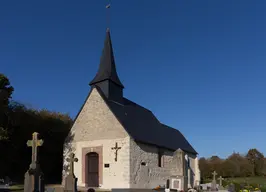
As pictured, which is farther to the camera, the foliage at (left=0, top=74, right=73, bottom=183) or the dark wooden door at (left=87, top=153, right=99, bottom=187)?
the foliage at (left=0, top=74, right=73, bottom=183)

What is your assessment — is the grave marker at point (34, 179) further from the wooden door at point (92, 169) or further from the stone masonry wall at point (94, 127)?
the wooden door at point (92, 169)

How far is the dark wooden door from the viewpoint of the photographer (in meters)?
19.9

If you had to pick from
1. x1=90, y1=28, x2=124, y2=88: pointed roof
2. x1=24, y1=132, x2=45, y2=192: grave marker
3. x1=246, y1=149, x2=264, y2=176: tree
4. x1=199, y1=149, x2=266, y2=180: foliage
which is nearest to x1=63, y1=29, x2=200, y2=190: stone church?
x1=90, y1=28, x2=124, y2=88: pointed roof

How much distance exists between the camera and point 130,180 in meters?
18.3

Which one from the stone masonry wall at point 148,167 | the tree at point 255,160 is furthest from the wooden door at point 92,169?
the tree at point 255,160

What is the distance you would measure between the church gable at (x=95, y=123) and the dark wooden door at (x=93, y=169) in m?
1.31

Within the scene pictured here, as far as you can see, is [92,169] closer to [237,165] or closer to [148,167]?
[148,167]

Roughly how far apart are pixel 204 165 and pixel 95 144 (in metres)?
29.7

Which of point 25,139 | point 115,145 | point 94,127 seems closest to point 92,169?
point 115,145

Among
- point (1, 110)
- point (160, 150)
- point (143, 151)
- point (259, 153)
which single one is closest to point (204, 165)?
point (259, 153)

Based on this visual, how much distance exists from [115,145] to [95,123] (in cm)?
256

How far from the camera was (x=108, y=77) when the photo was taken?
863 inches

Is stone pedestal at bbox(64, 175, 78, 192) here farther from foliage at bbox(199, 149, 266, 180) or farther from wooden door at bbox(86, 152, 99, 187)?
foliage at bbox(199, 149, 266, 180)

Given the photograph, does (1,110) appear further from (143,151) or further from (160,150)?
(160,150)
